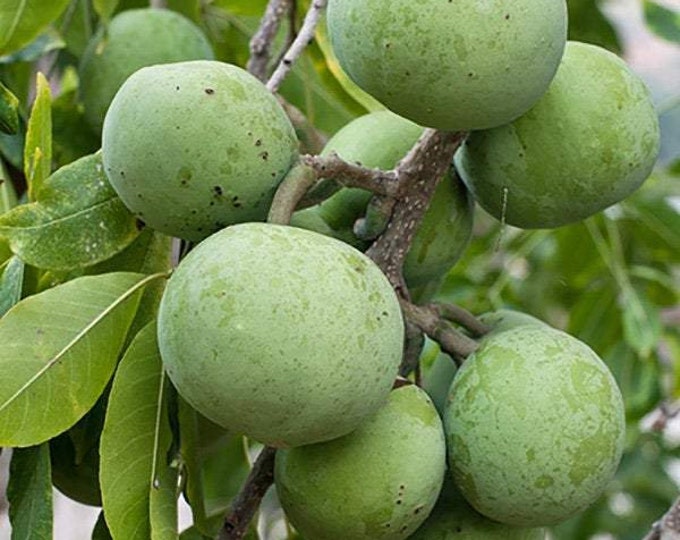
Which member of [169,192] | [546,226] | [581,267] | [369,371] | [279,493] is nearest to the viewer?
[369,371]

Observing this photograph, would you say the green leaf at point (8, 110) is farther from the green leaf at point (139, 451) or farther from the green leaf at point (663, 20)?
the green leaf at point (663, 20)

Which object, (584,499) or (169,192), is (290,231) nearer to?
(169,192)

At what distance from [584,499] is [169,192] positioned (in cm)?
53

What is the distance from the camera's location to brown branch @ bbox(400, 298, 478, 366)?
133 centimetres

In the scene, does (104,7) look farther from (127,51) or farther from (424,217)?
(424,217)

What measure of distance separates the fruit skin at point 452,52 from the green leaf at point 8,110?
0.43 metres

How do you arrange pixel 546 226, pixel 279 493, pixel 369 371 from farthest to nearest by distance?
pixel 546 226, pixel 279 493, pixel 369 371

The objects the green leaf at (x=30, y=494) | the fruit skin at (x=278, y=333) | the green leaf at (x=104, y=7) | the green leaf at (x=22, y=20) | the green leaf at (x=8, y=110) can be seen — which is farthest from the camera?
the green leaf at (x=104, y=7)

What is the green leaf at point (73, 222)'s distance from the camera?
4.16ft

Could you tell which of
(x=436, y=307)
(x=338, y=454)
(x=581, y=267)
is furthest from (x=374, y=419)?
(x=581, y=267)

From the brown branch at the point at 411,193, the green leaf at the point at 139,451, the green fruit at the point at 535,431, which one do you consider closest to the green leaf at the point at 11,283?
the green leaf at the point at 139,451

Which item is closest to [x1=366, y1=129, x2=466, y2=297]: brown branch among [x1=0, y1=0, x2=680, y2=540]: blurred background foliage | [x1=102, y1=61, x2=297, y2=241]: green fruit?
[x1=102, y1=61, x2=297, y2=241]: green fruit

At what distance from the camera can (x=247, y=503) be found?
4.37 feet

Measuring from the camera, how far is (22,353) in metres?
1.22
